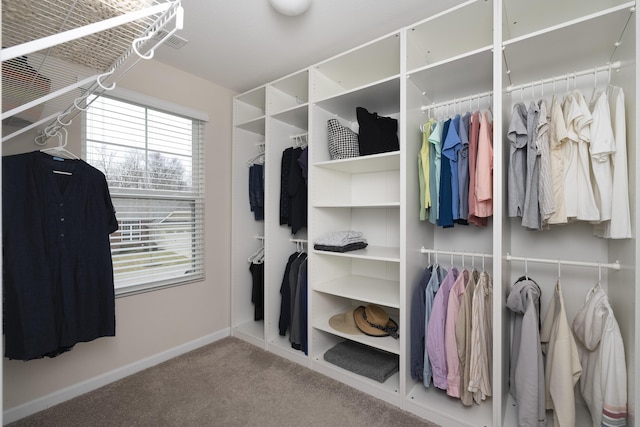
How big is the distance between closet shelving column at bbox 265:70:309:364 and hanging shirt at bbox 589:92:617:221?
1793 mm

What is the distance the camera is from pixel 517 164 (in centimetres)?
168

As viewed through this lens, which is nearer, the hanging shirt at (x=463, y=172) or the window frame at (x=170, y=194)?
the hanging shirt at (x=463, y=172)

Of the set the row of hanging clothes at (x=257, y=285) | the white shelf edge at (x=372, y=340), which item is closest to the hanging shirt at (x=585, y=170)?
the white shelf edge at (x=372, y=340)

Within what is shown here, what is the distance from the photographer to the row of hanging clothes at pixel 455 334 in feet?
5.59

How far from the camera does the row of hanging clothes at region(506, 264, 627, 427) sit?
1402 millimetres

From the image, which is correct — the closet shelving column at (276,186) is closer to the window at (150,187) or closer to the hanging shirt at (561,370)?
the window at (150,187)

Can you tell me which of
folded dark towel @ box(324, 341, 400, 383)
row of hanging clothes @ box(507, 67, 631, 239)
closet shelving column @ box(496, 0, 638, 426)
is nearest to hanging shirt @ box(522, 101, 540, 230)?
row of hanging clothes @ box(507, 67, 631, 239)

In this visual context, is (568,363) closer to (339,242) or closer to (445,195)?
(445,195)

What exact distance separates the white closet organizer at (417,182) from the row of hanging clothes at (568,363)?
64 millimetres

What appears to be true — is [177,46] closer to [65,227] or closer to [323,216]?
[65,227]

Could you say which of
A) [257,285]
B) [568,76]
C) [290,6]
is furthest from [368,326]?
[290,6]

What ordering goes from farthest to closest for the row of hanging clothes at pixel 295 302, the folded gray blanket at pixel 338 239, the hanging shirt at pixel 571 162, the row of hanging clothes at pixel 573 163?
the row of hanging clothes at pixel 295 302 < the folded gray blanket at pixel 338 239 < the hanging shirt at pixel 571 162 < the row of hanging clothes at pixel 573 163

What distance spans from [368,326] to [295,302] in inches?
23.5

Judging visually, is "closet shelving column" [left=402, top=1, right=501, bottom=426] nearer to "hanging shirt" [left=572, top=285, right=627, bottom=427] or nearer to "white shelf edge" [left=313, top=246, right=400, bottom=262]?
"white shelf edge" [left=313, top=246, right=400, bottom=262]
